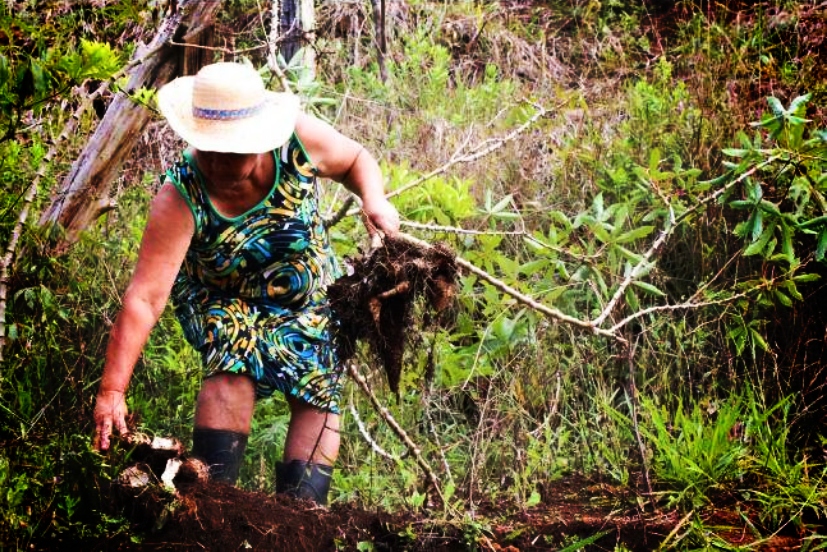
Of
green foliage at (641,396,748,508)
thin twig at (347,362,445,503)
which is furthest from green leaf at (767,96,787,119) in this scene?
thin twig at (347,362,445,503)

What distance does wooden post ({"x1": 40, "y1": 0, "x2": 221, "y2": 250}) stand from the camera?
4.88 m

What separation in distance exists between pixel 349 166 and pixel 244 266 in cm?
48

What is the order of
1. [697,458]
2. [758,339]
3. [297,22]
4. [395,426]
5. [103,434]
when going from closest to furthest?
[103,434] < [395,426] < [697,458] < [758,339] < [297,22]

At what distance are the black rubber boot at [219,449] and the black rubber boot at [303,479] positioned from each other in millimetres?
181

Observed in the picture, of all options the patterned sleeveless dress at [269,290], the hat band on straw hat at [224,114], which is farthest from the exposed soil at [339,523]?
the hat band on straw hat at [224,114]

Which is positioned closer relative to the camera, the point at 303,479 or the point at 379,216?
the point at 379,216

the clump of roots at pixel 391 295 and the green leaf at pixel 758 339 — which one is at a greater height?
the clump of roots at pixel 391 295

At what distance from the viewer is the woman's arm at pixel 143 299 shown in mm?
3383

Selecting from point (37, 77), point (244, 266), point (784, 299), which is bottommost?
point (784, 299)

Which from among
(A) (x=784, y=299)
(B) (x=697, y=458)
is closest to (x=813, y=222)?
(A) (x=784, y=299)

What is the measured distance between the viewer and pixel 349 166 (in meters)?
3.79

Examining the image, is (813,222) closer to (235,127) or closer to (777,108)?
(777,108)

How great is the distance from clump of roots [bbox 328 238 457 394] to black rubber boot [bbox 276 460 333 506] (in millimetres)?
518

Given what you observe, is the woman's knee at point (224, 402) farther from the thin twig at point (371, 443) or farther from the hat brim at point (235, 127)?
the hat brim at point (235, 127)
